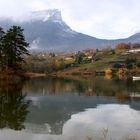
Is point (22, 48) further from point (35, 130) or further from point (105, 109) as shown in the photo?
point (35, 130)

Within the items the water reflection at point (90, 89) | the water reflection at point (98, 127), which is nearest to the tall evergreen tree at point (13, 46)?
the water reflection at point (90, 89)

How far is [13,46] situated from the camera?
93875 millimetres

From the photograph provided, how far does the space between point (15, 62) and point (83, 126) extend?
66442mm

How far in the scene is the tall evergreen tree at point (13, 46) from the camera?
3575 inches

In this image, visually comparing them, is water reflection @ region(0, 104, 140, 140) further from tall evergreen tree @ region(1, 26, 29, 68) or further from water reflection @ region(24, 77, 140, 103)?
tall evergreen tree @ region(1, 26, 29, 68)

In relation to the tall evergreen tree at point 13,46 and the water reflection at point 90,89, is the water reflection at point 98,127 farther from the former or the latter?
the tall evergreen tree at point 13,46

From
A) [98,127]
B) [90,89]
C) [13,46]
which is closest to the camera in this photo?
[98,127]

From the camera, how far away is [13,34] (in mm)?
93375

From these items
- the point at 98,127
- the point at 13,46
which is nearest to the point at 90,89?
the point at 13,46

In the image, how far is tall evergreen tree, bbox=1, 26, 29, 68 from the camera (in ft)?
298

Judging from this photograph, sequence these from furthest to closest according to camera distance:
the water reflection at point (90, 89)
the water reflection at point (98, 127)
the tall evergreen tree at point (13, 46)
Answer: the tall evergreen tree at point (13, 46), the water reflection at point (90, 89), the water reflection at point (98, 127)

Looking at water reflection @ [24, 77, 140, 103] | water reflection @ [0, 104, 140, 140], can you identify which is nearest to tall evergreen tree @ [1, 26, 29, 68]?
water reflection @ [24, 77, 140, 103]

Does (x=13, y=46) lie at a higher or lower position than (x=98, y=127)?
higher

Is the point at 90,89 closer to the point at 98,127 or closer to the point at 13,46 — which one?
the point at 13,46
